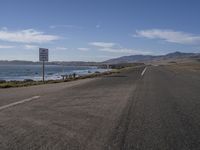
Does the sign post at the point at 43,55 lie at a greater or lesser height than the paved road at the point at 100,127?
greater

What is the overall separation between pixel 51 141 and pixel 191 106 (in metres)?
6.59

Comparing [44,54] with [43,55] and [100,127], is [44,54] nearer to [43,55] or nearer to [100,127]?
[43,55]

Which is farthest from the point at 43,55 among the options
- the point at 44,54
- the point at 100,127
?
the point at 100,127

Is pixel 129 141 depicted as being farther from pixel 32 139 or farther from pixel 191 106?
pixel 191 106

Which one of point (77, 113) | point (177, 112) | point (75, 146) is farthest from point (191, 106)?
point (75, 146)

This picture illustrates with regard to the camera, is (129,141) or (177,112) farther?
(177,112)

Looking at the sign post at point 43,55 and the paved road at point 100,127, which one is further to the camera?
the sign post at point 43,55

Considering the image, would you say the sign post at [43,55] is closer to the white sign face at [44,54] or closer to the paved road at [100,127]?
the white sign face at [44,54]

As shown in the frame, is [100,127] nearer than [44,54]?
Yes

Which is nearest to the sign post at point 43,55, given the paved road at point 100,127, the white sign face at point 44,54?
the white sign face at point 44,54

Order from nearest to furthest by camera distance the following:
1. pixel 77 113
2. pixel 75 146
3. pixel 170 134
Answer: pixel 75 146, pixel 170 134, pixel 77 113

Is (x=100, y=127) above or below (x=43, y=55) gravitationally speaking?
below

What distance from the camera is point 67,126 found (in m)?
8.36

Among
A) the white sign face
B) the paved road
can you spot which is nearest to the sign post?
the white sign face
